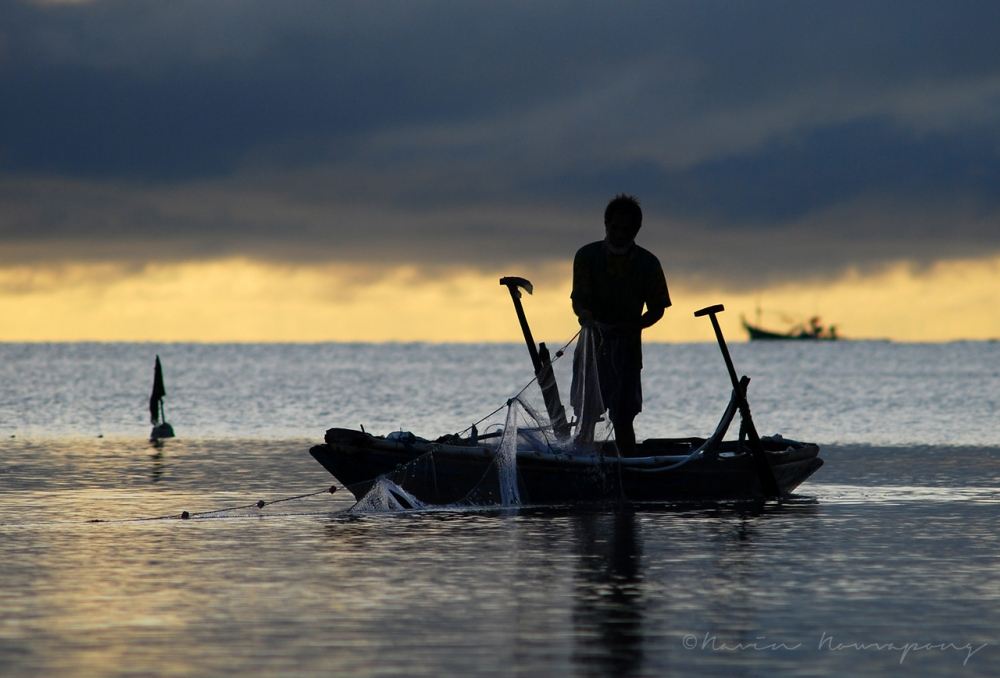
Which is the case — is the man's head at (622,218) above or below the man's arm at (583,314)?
above

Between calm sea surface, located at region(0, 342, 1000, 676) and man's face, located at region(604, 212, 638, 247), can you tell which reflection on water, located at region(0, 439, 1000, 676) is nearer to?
calm sea surface, located at region(0, 342, 1000, 676)

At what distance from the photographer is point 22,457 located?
105 feet

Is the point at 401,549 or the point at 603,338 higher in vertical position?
the point at 603,338

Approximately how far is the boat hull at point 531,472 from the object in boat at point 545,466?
1 cm

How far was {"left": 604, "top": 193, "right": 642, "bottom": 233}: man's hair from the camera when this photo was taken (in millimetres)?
20406

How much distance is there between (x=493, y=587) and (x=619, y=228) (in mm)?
7827

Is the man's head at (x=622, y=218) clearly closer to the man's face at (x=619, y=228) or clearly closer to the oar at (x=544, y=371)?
the man's face at (x=619, y=228)

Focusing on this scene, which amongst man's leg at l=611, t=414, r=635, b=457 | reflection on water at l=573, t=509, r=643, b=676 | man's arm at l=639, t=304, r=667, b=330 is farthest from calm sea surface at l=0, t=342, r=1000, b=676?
man's arm at l=639, t=304, r=667, b=330

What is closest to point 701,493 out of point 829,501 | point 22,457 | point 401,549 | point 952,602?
point 829,501

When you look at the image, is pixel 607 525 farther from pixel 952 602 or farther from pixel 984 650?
pixel 984 650

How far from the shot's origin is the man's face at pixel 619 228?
20.4 meters

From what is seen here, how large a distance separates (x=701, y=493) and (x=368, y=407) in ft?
192

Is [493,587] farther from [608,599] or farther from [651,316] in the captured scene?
[651,316]

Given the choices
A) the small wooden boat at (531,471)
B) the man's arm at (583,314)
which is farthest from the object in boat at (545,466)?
the man's arm at (583,314)
